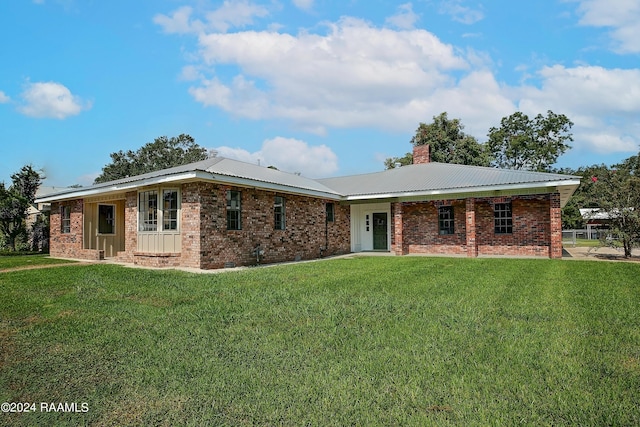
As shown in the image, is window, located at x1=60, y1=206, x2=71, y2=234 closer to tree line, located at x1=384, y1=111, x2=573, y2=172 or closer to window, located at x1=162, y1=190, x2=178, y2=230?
window, located at x1=162, y1=190, x2=178, y2=230

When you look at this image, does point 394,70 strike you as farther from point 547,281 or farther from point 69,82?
point 69,82

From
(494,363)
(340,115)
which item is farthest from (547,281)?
(340,115)

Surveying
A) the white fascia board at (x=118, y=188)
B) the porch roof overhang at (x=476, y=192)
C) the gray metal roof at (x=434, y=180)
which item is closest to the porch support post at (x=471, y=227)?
the porch roof overhang at (x=476, y=192)

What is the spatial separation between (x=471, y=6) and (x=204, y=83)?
8666 mm

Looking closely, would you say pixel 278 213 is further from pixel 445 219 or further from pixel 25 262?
pixel 25 262

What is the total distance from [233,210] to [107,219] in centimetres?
815

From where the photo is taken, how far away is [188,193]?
11539 mm

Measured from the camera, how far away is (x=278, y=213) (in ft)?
46.9

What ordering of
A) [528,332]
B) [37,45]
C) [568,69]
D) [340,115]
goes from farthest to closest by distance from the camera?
[340,115]
[568,69]
[37,45]
[528,332]

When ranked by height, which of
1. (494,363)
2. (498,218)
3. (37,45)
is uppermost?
(37,45)

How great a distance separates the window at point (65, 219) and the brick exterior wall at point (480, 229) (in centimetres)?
1507

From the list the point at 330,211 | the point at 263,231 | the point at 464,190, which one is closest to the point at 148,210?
the point at 263,231

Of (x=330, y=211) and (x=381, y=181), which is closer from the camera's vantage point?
(x=330, y=211)

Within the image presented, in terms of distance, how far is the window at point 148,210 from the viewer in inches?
490
